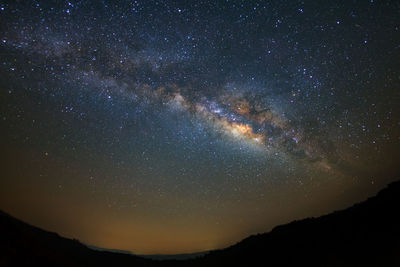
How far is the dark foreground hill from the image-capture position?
11336mm

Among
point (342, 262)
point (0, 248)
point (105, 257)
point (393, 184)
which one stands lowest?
point (105, 257)

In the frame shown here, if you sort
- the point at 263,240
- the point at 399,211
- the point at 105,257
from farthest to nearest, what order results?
the point at 105,257, the point at 263,240, the point at 399,211

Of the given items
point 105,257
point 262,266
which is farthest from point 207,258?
point 105,257

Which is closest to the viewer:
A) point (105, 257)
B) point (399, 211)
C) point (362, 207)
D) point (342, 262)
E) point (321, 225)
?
point (342, 262)

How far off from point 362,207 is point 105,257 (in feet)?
101

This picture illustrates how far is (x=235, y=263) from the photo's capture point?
62.5 feet

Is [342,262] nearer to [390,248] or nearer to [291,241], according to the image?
[390,248]

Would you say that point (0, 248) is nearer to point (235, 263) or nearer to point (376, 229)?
point (235, 263)

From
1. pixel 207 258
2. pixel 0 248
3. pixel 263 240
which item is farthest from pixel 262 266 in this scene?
pixel 0 248

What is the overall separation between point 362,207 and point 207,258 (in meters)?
16.0

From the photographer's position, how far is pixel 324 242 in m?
14.1

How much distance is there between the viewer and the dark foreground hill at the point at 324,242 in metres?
11.3

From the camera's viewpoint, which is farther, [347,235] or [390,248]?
[347,235]

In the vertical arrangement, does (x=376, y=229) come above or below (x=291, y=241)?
above
